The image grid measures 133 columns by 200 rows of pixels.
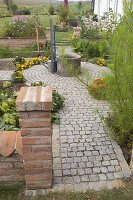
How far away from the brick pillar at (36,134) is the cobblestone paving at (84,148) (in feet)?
1.20

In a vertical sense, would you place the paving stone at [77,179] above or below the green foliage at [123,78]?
below

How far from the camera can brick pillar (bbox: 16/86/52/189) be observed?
3.21 meters

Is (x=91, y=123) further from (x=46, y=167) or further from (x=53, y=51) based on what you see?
(x=53, y=51)

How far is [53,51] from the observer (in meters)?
8.89

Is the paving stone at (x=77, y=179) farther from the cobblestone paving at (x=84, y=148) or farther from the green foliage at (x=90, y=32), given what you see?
the green foliage at (x=90, y=32)

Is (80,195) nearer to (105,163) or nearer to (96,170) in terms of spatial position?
(96,170)

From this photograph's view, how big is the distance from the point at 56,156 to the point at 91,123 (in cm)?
136

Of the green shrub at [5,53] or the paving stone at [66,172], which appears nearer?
the paving stone at [66,172]

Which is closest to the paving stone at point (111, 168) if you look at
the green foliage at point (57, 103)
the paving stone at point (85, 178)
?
the paving stone at point (85, 178)

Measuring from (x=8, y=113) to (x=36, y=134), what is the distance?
2.22m

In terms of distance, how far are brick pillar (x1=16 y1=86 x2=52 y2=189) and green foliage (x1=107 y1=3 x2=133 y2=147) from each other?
112 cm

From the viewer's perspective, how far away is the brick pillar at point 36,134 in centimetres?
321

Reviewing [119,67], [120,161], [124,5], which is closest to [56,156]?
[120,161]

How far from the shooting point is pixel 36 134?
11.0ft
